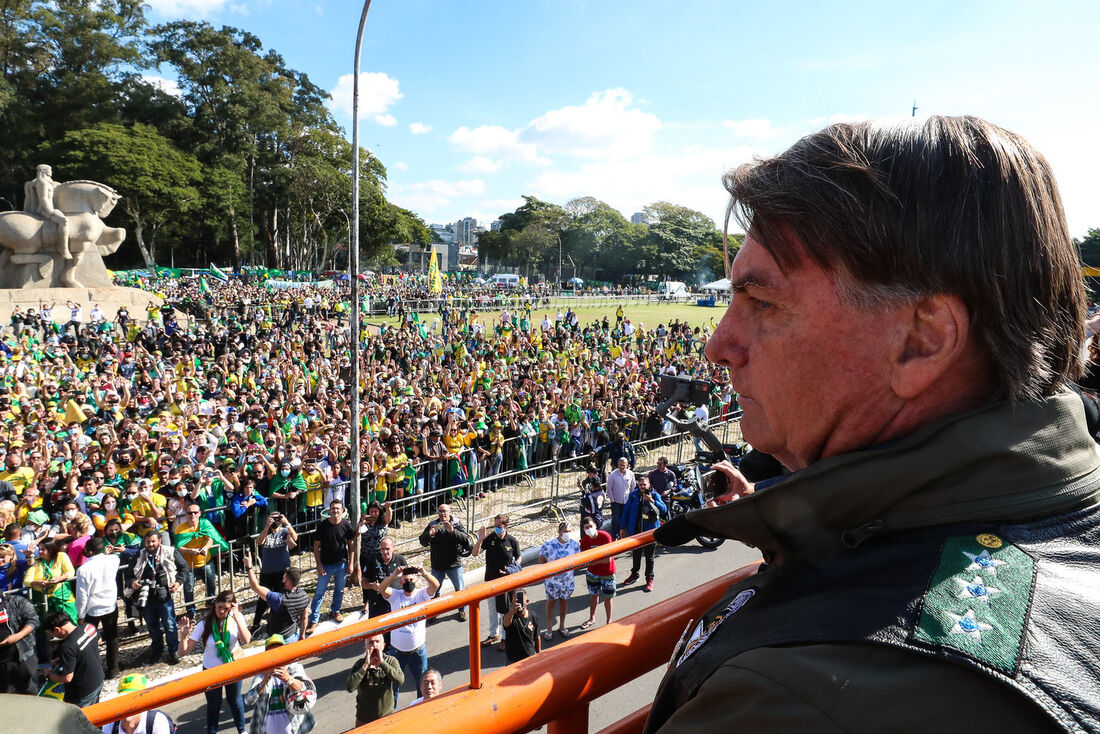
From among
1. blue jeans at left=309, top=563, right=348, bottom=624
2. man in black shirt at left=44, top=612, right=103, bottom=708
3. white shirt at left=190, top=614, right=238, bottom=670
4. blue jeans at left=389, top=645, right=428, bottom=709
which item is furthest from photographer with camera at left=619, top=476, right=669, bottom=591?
man in black shirt at left=44, top=612, right=103, bottom=708

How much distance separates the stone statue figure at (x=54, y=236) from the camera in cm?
2566

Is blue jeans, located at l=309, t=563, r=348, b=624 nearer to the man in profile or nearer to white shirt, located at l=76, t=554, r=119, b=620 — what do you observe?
white shirt, located at l=76, t=554, r=119, b=620

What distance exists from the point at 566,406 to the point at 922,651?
Result: 15387mm

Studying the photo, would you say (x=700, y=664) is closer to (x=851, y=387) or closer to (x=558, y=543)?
(x=851, y=387)

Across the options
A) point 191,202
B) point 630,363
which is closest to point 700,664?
point 630,363

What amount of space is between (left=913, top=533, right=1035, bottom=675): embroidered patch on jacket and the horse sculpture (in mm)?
31860

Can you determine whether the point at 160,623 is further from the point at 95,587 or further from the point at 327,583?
the point at 327,583

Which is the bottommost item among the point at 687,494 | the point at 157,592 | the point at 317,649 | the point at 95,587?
the point at 157,592

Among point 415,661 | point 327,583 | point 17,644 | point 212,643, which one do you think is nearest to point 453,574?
point 327,583

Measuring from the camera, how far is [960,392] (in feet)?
3.09

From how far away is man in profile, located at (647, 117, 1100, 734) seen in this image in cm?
65

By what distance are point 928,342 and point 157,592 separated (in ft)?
29.6

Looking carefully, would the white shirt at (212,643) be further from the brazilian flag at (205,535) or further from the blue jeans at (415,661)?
the brazilian flag at (205,535)

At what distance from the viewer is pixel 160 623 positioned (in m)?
8.11
